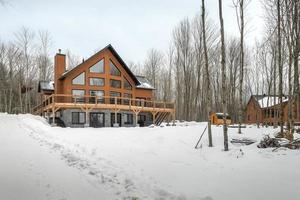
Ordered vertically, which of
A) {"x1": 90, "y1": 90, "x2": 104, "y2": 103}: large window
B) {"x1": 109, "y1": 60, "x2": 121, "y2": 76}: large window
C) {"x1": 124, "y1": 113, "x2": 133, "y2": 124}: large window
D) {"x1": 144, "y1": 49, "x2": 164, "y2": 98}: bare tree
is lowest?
{"x1": 124, "y1": 113, "x2": 133, "y2": 124}: large window

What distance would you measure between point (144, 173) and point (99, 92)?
20.7m

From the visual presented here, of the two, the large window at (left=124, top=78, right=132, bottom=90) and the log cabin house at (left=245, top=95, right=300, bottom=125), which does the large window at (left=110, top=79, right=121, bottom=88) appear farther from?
the log cabin house at (left=245, top=95, right=300, bottom=125)

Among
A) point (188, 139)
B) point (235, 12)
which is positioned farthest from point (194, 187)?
point (235, 12)

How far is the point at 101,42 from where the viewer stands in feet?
169

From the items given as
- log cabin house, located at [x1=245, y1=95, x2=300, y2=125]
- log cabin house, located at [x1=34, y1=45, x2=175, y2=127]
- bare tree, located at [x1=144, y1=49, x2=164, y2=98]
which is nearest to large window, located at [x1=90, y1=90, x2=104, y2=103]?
log cabin house, located at [x1=34, y1=45, x2=175, y2=127]

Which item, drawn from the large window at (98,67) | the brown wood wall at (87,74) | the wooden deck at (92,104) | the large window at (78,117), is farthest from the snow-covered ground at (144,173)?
the large window at (98,67)

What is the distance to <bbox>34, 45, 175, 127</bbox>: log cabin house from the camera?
24.6m

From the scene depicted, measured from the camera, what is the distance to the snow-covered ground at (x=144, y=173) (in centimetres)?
521

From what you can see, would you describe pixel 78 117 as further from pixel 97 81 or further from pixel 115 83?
pixel 115 83

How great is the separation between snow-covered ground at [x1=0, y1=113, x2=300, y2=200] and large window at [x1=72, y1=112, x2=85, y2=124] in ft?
46.2

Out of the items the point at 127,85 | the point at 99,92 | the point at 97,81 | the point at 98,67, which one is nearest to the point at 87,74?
the point at 97,81

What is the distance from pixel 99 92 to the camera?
26734 mm

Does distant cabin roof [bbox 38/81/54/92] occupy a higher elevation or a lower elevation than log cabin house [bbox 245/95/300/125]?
higher

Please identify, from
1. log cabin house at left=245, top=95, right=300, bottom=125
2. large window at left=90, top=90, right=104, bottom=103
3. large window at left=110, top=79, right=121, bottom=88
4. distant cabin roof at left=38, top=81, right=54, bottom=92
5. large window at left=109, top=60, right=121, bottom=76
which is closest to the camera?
large window at left=90, top=90, right=104, bottom=103
